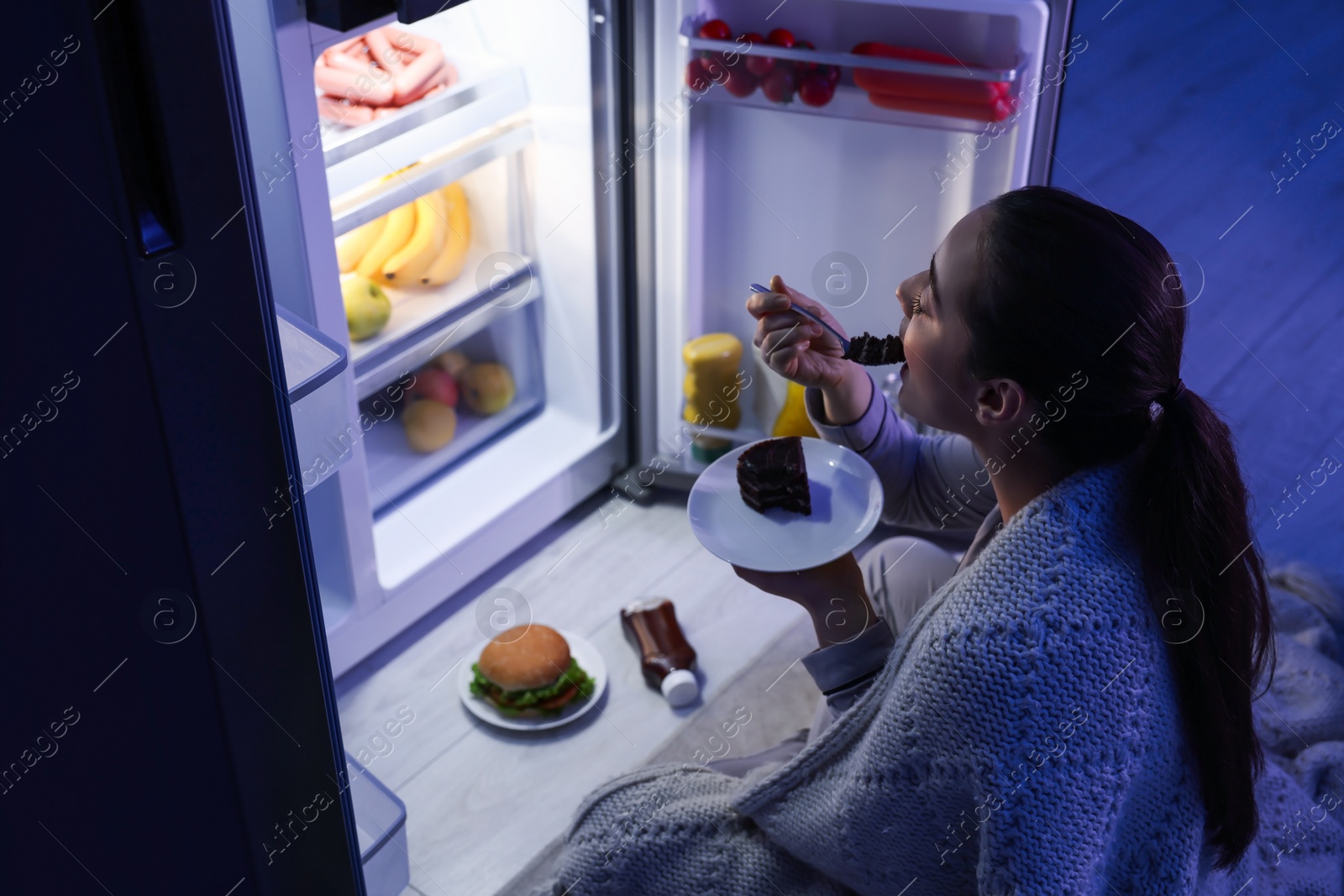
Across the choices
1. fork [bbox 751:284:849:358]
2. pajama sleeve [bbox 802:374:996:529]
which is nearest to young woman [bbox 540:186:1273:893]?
fork [bbox 751:284:849:358]

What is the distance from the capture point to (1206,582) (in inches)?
39.3

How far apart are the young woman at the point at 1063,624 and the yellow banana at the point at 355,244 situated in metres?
0.94

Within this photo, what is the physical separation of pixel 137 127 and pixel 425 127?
33.9 inches

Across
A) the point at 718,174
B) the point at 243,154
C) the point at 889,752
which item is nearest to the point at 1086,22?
the point at 718,174

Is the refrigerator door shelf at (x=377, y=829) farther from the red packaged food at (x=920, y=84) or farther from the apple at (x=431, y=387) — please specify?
the red packaged food at (x=920, y=84)

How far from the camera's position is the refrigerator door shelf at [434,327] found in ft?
5.49

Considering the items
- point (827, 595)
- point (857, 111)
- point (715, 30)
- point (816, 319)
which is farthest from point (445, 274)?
point (827, 595)

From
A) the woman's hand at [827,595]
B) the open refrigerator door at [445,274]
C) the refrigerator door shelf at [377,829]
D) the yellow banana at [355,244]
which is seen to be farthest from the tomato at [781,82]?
the refrigerator door shelf at [377,829]

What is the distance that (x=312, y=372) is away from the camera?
1.04 m

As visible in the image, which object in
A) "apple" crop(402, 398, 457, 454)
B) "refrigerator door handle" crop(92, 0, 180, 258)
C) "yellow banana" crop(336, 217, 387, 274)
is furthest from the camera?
"apple" crop(402, 398, 457, 454)

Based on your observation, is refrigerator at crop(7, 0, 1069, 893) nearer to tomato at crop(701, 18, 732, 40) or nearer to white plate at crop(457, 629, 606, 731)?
tomato at crop(701, 18, 732, 40)

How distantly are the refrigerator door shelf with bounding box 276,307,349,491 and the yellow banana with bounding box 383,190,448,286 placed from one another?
68cm

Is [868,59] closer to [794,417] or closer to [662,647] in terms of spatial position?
[794,417]

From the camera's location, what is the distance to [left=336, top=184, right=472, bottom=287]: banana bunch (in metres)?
1.79
